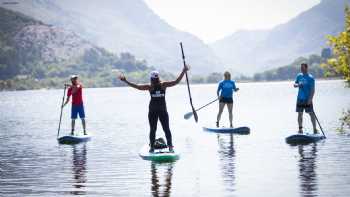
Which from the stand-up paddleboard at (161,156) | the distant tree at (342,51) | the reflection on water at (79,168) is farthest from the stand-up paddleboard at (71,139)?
the distant tree at (342,51)

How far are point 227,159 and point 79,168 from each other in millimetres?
4777

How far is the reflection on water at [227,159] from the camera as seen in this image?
14.8 metres

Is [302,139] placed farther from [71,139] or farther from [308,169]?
[71,139]

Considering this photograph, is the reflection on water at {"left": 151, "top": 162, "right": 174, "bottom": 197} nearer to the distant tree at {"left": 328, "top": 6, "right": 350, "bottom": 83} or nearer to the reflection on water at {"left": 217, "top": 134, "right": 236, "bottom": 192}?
the reflection on water at {"left": 217, "top": 134, "right": 236, "bottom": 192}

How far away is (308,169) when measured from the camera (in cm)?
1645

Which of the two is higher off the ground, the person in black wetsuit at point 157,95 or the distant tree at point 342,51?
the distant tree at point 342,51

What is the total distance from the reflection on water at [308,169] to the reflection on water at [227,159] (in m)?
1.72

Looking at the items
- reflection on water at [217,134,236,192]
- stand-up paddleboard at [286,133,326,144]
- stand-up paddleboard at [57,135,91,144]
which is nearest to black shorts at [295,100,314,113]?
stand-up paddleboard at [286,133,326,144]

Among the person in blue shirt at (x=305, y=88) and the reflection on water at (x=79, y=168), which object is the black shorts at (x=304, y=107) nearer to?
the person in blue shirt at (x=305, y=88)

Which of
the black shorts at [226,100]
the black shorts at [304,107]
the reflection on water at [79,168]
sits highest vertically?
the black shorts at [226,100]

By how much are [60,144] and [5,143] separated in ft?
11.3

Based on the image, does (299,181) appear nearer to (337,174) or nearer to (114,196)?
(337,174)

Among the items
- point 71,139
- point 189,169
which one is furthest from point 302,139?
point 71,139

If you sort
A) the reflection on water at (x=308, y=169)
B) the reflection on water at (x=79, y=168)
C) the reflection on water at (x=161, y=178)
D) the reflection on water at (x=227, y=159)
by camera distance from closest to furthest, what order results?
the reflection on water at (x=308, y=169) → the reflection on water at (x=161, y=178) → the reflection on water at (x=79, y=168) → the reflection on water at (x=227, y=159)
